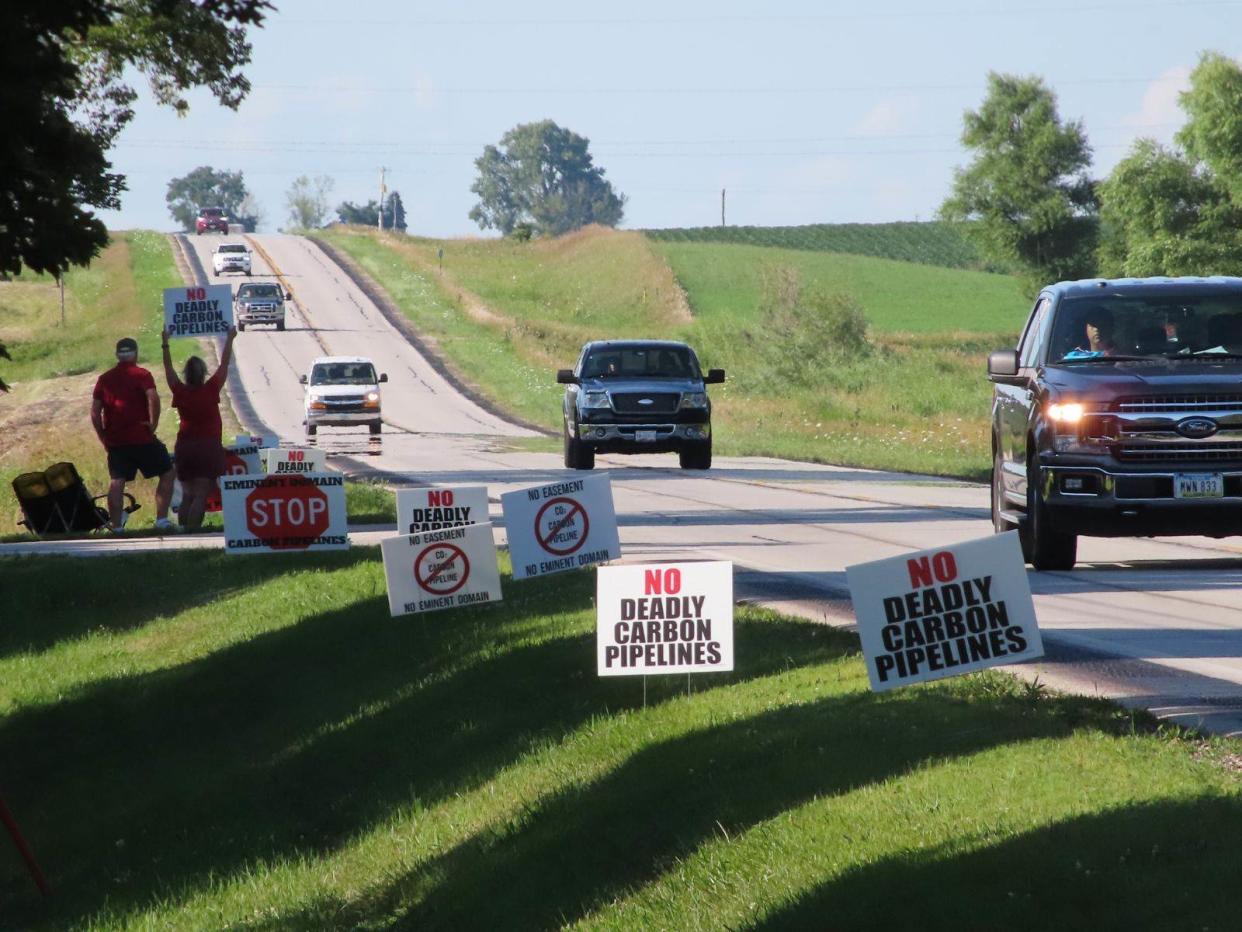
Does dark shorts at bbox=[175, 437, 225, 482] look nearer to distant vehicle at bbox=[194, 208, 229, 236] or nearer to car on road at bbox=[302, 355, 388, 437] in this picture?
car on road at bbox=[302, 355, 388, 437]

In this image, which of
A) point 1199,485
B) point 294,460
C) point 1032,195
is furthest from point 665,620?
point 1032,195

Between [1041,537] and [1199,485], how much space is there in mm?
1397

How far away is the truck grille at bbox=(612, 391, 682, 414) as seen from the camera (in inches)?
1189

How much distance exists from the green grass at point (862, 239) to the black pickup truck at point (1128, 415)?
117m

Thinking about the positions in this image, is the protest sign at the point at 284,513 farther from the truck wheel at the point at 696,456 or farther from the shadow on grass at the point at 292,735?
the truck wheel at the point at 696,456

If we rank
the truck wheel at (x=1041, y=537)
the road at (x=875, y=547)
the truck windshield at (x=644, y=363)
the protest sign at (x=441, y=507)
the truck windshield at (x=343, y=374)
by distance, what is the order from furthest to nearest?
the truck windshield at (x=343, y=374) → the truck windshield at (x=644, y=363) → the truck wheel at (x=1041, y=537) → the protest sign at (x=441, y=507) → the road at (x=875, y=547)

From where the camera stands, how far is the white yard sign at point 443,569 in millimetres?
13117

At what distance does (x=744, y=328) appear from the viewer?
258 feet

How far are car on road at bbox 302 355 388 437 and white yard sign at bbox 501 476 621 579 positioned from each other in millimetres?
32981

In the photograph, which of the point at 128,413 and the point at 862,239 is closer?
the point at 128,413

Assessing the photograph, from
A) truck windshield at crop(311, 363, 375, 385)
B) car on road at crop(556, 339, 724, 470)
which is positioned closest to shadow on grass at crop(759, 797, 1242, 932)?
car on road at crop(556, 339, 724, 470)

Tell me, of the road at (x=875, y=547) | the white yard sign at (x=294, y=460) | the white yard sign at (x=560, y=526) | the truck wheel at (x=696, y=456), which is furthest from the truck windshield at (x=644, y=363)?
the white yard sign at (x=560, y=526)

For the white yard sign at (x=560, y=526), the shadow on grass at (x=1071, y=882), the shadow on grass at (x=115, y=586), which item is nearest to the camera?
the shadow on grass at (x=1071, y=882)

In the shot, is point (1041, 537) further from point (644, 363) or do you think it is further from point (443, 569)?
point (644, 363)
